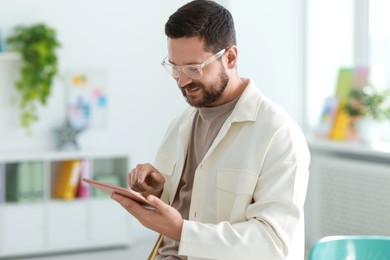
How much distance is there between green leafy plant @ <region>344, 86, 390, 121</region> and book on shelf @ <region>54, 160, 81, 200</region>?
1755 mm

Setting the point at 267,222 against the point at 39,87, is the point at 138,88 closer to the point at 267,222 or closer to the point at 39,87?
the point at 39,87

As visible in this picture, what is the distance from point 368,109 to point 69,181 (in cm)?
193

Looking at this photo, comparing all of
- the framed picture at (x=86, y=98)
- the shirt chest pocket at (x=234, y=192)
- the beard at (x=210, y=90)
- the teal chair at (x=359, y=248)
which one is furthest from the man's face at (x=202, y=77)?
the framed picture at (x=86, y=98)

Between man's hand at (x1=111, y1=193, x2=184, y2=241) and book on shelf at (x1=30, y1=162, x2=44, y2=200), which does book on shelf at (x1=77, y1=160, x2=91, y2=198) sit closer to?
book on shelf at (x1=30, y1=162, x2=44, y2=200)

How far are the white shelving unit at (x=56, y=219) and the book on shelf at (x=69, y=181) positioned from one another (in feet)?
0.14

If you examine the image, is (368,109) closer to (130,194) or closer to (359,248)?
(359,248)

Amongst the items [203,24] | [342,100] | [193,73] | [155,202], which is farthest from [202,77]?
[342,100]

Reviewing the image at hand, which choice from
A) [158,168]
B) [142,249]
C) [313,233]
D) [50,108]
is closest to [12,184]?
[50,108]

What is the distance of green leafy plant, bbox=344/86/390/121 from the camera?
13.8 ft

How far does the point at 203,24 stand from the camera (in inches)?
75.0

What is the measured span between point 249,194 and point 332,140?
2695 mm

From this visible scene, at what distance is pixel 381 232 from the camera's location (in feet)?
13.4

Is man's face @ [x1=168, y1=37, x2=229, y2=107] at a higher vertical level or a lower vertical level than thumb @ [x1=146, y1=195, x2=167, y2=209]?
higher

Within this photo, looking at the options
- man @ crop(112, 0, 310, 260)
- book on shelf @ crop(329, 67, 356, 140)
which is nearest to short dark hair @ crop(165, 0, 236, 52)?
man @ crop(112, 0, 310, 260)
